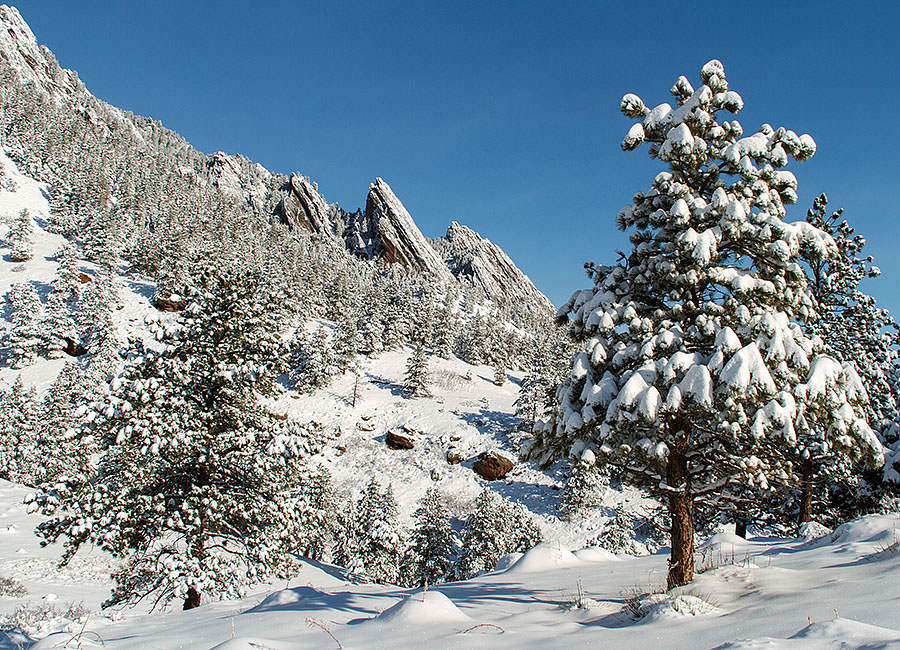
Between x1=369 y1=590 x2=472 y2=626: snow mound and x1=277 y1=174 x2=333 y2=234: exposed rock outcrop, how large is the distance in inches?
6838

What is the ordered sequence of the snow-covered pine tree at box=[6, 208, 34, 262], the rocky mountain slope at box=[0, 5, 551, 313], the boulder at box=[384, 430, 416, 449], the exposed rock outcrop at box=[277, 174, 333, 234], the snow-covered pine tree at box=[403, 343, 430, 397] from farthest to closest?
the exposed rock outcrop at box=[277, 174, 333, 234]
the rocky mountain slope at box=[0, 5, 551, 313]
the snow-covered pine tree at box=[6, 208, 34, 262]
the snow-covered pine tree at box=[403, 343, 430, 397]
the boulder at box=[384, 430, 416, 449]

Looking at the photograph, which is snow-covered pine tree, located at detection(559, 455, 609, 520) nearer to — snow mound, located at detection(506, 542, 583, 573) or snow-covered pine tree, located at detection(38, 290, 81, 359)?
snow mound, located at detection(506, 542, 583, 573)

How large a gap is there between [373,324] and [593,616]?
63.9m

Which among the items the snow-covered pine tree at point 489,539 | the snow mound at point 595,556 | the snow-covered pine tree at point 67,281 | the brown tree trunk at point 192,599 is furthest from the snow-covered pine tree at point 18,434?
the snow mound at point 595,556

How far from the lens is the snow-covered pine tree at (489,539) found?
31.4m

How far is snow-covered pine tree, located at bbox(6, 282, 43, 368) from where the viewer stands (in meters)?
51.5

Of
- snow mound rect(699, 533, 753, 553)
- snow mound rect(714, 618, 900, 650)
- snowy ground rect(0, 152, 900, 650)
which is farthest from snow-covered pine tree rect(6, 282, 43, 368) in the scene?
snow mound rect(714, 618, 900, 650)

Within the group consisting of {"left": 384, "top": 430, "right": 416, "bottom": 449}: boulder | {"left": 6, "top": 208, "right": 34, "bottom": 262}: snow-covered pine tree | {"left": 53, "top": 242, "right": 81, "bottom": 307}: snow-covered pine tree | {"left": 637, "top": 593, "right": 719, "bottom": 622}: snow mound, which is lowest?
{"left": 637, "top": 593, "right": 719, "bottom": 622}: snow mound

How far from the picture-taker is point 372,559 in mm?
29719

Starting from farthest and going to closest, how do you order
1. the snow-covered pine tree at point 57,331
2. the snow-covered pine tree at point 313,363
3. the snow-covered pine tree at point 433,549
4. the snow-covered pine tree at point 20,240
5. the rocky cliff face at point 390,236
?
1. the rocky cliff face at point 390,236
2. the snow-covered pine tree at point 20,240
3. the snow-covered pine tree at point 313,363
4. the snow-covered pine tree at point 57,331
5. the snow-covered pine tree at point 433,549

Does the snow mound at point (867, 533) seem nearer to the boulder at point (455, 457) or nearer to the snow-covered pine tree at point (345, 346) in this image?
the boulder at point (455, 457)

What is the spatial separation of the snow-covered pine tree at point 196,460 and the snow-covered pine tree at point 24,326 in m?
55.6

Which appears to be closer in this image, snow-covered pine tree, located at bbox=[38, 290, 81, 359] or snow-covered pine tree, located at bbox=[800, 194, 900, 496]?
snow-covered pine tree, located at bbox=[800, 194, 900, 496]

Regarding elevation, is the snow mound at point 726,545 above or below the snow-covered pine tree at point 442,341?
below
